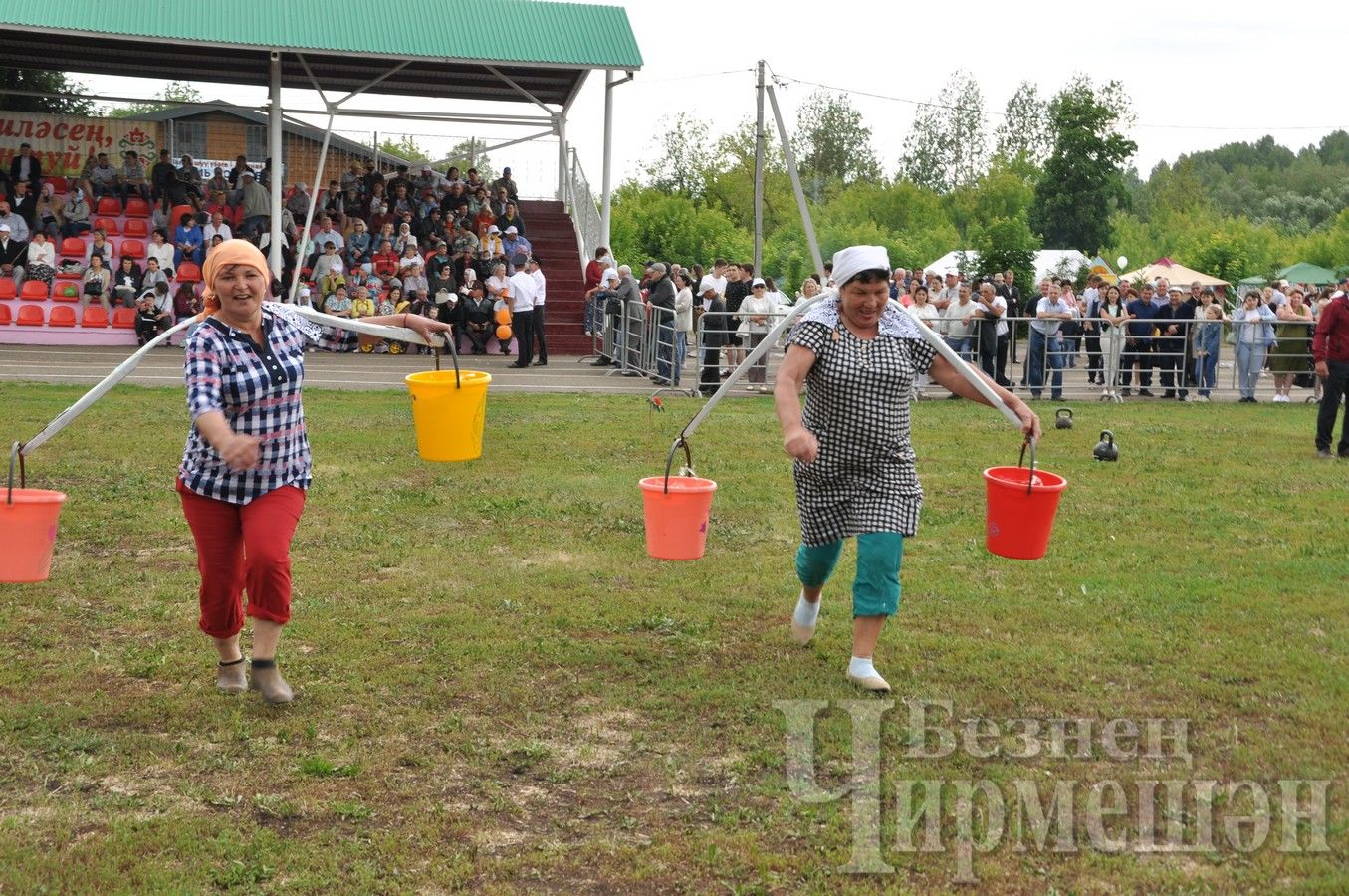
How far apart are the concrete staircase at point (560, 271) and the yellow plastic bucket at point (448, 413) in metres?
19.2

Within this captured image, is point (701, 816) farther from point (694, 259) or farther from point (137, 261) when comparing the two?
point (694, 259)

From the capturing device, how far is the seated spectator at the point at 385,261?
84.4ft

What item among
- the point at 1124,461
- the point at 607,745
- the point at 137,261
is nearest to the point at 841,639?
the point at 607,745

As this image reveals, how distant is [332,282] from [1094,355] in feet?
43.0

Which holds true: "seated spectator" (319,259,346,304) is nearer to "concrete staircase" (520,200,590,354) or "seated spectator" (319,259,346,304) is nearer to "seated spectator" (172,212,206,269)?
"seated spectator" (172,212,206,269)

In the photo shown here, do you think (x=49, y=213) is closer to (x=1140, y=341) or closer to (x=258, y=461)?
(x=1140, y=341)

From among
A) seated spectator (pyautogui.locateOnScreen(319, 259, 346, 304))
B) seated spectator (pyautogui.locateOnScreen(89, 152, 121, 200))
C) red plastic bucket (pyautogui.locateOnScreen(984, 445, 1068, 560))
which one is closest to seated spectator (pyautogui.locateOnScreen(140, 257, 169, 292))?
seated spectator (pyautogui.locateOnScreen(319, 259, 346, 304))

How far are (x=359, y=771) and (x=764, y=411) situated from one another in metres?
12.5

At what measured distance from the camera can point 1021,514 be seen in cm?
623

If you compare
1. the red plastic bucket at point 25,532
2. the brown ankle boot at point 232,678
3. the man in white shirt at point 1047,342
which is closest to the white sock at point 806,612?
the brown ankle boot at point 232,678

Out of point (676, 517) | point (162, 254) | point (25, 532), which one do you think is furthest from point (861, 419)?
point (162, 254)

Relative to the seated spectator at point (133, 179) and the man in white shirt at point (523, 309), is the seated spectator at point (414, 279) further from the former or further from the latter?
the seated spectator at point (133, 179)

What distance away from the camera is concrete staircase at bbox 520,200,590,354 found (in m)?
26.9

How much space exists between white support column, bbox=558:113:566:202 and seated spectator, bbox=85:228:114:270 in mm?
9452
